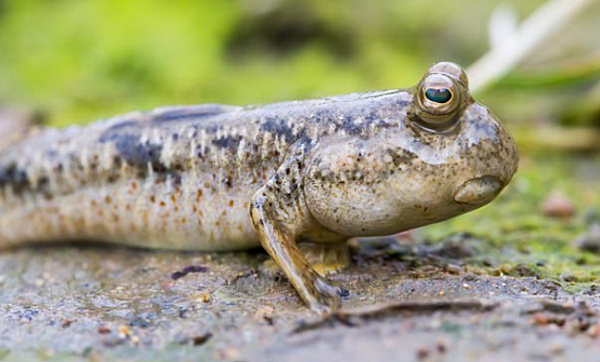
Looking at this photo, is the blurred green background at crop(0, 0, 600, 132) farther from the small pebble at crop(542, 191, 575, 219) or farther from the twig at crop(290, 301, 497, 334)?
the twig at crop(290, 301, 497, 334)

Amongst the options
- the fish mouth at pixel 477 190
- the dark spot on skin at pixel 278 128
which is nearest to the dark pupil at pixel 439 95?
the fish mouth at pixel 477 190

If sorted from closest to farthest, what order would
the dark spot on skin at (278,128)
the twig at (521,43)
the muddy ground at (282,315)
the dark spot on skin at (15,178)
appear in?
1. the muddy ground at (282,315)
2. the dark spot on skin at (278,128)
3. the dark spot on skin at (15,178)
4. the twig at (521,43)

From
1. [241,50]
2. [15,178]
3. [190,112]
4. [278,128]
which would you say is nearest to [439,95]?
[278,128]

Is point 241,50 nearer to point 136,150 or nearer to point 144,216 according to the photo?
point 136,150

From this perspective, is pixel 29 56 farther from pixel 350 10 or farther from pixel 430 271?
pixel 430 271

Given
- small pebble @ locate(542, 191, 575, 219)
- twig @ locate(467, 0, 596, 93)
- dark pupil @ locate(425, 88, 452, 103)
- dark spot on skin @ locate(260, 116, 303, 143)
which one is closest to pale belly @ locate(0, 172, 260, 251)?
dark spot on skin @ locate(260, 116, 303, 143)

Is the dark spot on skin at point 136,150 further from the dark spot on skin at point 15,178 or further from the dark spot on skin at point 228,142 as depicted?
the dark spot on skin at point 15,178
